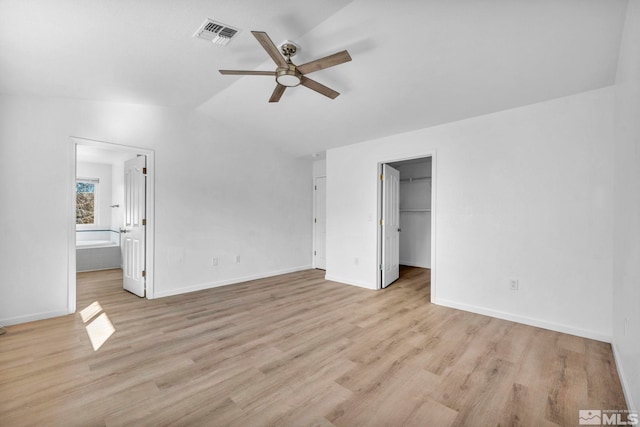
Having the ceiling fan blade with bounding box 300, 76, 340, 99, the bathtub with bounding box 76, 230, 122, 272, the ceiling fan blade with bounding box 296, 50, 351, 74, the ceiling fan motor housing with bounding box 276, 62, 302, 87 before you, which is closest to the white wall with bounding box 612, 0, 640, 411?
the ceiling fan blade with bounding box 296, 50, 351, 74

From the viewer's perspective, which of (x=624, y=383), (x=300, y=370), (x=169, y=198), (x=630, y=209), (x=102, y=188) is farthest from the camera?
(x=102, y=188)

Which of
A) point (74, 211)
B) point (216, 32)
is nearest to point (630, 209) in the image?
point (216, 32)

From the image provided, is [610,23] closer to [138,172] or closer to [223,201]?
[223,201]

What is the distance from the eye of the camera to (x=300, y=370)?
222cm

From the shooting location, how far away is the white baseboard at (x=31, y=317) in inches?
120

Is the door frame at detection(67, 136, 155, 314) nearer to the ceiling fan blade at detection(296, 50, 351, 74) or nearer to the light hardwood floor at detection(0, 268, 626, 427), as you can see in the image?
the light hardwood floor at detection(0, 268, 626, 427)

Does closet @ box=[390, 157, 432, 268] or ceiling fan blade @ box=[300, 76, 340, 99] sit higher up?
ceiling fan blade @ box=[300, 76, 340, 99]

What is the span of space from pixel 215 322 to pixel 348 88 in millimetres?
3175

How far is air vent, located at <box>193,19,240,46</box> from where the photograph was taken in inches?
90.4

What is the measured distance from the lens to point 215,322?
320cm

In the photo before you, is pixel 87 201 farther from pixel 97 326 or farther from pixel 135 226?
pixel 97 326

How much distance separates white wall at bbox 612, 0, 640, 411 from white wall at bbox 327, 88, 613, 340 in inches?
23.1

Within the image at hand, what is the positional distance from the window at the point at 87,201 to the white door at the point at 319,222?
19.2 feet

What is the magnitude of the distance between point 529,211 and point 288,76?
3.02 meters
